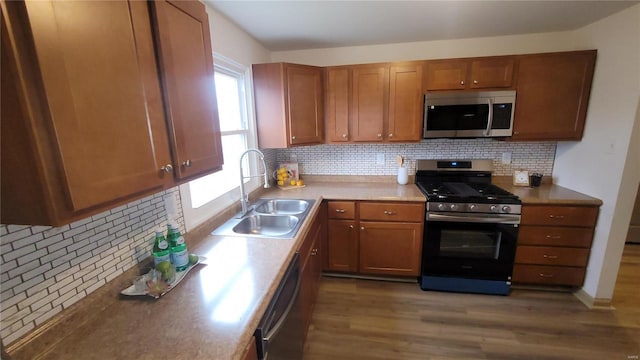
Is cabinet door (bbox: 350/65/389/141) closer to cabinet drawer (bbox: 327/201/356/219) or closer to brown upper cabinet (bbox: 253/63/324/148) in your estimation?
brown upper cabinet (bbox: 253/63/324/148)

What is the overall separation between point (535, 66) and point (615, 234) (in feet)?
4.89

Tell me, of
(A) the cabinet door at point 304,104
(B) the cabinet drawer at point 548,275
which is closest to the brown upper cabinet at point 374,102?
(A) the cabinet door at point 304,104

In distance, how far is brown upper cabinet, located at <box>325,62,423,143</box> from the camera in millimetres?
2459

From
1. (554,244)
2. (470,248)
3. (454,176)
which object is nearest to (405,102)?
(454,176)

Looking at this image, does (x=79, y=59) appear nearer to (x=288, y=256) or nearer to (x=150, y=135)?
(x=150, y=135)

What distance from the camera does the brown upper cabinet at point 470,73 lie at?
231cm

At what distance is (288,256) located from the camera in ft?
4.43

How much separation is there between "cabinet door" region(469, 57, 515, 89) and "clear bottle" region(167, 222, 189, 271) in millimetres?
2610

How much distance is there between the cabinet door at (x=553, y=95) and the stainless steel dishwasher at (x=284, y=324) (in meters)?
2.38

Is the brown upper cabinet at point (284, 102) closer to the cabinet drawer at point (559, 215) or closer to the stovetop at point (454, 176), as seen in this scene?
the stovetop at point (454, 176)

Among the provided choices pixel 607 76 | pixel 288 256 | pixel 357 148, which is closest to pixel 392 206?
pixel 357 148

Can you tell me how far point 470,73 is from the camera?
235 cm

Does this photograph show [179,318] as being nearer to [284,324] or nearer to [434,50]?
[284,324]

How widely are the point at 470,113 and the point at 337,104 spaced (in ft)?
4.02
